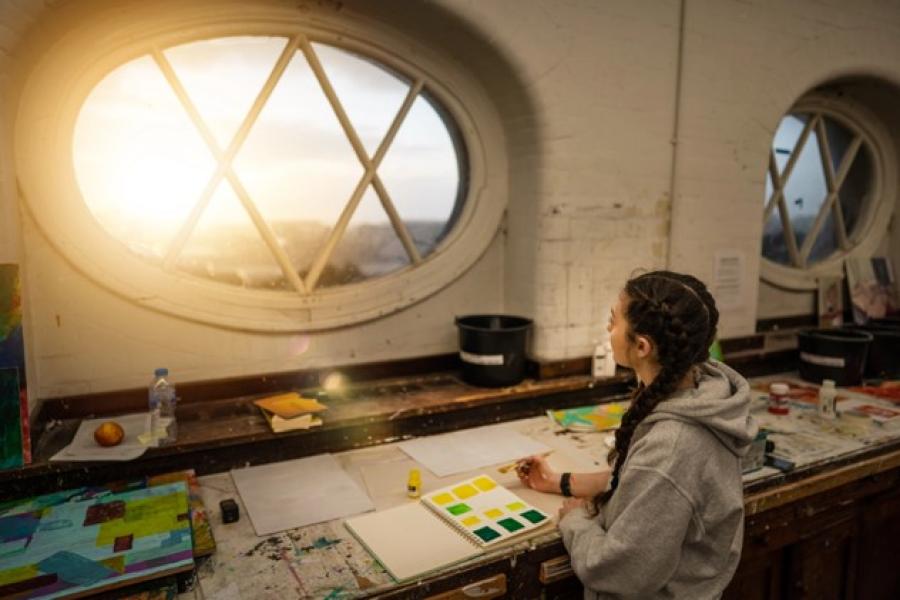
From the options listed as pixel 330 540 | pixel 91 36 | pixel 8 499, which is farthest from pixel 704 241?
pixel 8 499

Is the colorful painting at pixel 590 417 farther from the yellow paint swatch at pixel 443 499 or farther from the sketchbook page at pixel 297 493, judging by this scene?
the sketchbook page at pixel 297 493

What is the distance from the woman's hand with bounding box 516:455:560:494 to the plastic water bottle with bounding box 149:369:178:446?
1155mm

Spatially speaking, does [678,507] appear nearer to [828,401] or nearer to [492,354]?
[492,354]

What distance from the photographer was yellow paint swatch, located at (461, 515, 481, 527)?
1.59 m

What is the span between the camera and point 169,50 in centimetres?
215

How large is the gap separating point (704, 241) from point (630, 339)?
175 cm

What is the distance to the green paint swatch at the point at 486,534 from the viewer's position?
1529mm

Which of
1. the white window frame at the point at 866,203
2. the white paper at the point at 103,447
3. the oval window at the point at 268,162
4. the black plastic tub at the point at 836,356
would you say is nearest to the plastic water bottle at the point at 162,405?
the white paper at the point at 103,447

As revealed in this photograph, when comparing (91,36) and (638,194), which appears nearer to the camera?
(91,36)

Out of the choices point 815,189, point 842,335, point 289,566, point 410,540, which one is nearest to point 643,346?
point 410,540

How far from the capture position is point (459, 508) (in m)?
1.67

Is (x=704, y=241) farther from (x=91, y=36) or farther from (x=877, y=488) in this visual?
(x=91, y=36)

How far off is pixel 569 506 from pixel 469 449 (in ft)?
1.91

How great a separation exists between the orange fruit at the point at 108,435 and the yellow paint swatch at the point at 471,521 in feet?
3.71
